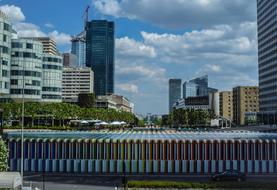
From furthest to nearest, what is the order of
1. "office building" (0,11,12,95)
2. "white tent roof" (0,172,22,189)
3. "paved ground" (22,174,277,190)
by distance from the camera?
"office building" (0,11,12,95), "paved ground" (22,174,277,190), "white tent roof" (0,172,22,189)

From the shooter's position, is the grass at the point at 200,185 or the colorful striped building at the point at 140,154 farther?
the colorful striped building at the point at 140,154

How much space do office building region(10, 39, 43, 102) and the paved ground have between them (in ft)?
356

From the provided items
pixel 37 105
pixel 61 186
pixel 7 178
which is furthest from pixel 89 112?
pixel 7 178

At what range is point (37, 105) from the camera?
156 m

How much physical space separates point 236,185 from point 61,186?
804 inches

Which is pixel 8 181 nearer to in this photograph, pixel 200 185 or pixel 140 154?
pixel 200 185

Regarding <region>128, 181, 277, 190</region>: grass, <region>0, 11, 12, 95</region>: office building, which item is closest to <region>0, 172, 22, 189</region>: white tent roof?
<region>128, 181, 277, 190</region>: grass

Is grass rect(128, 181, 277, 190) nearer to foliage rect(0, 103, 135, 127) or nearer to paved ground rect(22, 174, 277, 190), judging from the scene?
paved ground rect(22, 174, 277, 190)

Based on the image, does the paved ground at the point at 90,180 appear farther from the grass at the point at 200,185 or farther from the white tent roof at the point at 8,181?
the white tent roof at the point at 8,181

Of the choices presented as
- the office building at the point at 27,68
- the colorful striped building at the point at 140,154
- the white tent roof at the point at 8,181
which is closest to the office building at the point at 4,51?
the office building at the point at 27,68

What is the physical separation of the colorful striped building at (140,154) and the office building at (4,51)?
86648 mm

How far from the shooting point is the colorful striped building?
6425cm

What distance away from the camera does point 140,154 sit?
65250 millimetres

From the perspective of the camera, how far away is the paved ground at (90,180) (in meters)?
53.9
